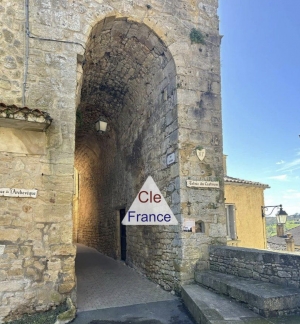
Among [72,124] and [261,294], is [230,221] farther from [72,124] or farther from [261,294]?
[72,124]

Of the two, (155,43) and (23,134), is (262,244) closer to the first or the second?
(155,43)

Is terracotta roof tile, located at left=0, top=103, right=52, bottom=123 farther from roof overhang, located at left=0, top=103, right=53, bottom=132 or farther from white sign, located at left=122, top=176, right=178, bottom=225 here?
white sign, located at left=122, top=176, right=178, bottom=225


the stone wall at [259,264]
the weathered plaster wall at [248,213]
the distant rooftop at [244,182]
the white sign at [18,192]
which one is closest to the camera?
the stone wall at [259,264]

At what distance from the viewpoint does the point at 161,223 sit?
5898 millimetres

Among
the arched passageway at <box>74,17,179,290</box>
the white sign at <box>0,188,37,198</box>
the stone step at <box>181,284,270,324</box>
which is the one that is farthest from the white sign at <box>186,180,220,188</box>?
the white sign at <box>0,188,37,198</box>

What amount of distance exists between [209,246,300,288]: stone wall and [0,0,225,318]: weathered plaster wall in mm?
384

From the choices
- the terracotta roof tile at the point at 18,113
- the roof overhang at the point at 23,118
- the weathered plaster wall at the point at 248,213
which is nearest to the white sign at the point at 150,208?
the roof overhang at the point at 23,118

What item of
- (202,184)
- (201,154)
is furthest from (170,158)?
(202,184)

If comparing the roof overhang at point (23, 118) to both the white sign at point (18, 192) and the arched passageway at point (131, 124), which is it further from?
the arched passageway at point (131, 124)

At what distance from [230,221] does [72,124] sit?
26.8 feet

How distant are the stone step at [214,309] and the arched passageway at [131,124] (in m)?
0.83

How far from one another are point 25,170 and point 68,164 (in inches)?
24.1

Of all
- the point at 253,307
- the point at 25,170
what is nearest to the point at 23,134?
the point at 25,170

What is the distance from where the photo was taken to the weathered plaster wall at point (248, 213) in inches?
444
